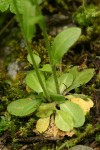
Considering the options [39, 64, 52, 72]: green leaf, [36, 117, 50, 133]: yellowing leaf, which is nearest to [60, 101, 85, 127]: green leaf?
[36, 117, 50, 133]: yellowing leaf

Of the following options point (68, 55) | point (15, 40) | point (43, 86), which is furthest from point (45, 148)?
point (15, 40)

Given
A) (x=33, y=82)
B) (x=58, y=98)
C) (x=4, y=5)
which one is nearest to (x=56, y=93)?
(x=58, y=98)

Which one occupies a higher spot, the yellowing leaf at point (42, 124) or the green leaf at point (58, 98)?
the green leaf at point (58, 98)

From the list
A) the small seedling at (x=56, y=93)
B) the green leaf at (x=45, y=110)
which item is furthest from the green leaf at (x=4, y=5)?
the green leaf at (x=45, y=110)

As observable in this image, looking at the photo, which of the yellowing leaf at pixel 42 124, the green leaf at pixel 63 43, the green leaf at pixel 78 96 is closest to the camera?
the green leaf at pixel 63 43

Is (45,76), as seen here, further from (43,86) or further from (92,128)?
(92,128)

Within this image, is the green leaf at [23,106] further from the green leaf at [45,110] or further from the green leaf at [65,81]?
the green leaf at [65,81]
